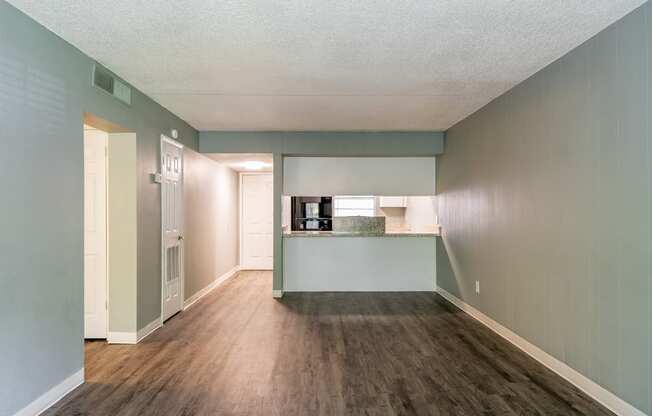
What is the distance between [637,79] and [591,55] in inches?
19.5

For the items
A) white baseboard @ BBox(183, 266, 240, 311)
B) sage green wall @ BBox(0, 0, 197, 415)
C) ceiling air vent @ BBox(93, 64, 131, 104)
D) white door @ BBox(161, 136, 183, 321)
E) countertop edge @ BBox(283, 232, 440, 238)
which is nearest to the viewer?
sage green wall @ BBox(0, 0, 197, 415)

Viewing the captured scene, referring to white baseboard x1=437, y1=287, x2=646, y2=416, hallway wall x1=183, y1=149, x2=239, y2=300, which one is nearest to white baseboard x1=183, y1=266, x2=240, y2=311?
hallway wall x1=183, y1=149, x2=239, y2=300

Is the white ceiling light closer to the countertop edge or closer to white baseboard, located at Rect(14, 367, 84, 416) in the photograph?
the countertop edge

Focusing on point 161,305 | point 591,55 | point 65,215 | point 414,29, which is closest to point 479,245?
point 591,55

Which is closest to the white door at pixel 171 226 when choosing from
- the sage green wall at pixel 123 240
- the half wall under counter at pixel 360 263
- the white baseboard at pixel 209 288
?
the white baseboard at pixel 209 288

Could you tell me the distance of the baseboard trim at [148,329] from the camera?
3.78 metres

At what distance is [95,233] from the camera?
378 centimetres

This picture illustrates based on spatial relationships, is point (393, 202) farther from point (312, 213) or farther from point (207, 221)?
point (207, 221)

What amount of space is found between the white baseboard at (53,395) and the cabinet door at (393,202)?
5171 millimetres

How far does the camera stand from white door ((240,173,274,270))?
26.9 feet

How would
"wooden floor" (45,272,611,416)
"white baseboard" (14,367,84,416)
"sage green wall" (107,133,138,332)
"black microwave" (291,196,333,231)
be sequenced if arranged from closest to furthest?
1. "white baseboard" (14,367,84,416)
2. "wooden floor" (45,272,611,416)
3. "sage green wall" (107,133,138,332)
4. "black microwave" (291,196,333,231)

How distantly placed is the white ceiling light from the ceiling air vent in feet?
10.0

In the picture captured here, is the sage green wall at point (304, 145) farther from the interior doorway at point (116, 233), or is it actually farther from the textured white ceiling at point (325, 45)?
the interior doorway at point (116, 233)

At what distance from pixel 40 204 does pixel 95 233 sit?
4.75 feet
